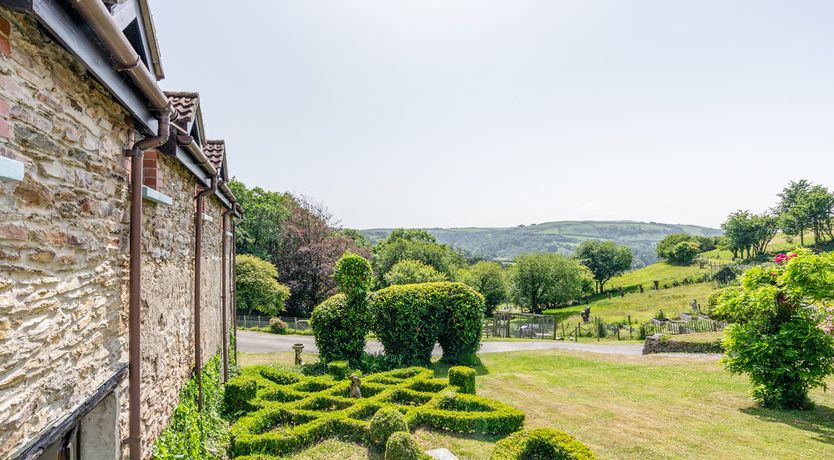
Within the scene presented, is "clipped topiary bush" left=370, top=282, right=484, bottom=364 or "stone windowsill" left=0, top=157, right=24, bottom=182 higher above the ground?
"stone windowsill" left=0, top=157, right=24, bottom=182

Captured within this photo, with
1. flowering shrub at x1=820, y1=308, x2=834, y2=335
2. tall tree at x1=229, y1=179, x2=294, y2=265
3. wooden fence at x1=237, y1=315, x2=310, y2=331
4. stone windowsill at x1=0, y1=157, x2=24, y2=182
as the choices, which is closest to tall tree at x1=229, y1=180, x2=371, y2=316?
tall tree at x1=229, y1=179, x2=294, y2=265

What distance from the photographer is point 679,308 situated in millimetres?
41062

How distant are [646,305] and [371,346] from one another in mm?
37472

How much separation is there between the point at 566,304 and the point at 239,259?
46.2 metres

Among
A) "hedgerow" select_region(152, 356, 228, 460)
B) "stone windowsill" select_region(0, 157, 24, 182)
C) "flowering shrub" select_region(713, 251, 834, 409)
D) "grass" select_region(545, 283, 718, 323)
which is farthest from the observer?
"grass" select_region(545, 283, 718, 323)

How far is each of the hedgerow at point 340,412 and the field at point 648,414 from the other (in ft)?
1.27

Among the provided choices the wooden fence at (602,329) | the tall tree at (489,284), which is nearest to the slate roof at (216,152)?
the wooden fence at (602,329)

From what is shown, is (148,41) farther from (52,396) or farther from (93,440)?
(93,440)

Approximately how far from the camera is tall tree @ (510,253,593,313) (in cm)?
5303

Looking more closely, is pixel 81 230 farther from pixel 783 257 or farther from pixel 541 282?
pixel 541 282

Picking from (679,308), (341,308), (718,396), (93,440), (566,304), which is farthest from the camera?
(566,304)

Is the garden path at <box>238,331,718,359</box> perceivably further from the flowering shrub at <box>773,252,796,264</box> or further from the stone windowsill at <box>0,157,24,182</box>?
the stone windowsill at <box>0,157,24,182</box>

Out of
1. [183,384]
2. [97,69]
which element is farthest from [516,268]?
[97,69]

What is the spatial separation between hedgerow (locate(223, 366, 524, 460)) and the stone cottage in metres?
3.87
